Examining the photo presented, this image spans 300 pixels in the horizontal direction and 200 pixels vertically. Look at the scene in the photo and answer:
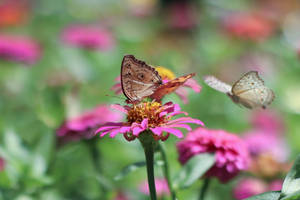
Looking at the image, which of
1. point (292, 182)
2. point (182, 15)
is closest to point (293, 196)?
point (292, 182)

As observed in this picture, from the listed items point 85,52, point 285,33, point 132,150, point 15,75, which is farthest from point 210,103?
point 285,33

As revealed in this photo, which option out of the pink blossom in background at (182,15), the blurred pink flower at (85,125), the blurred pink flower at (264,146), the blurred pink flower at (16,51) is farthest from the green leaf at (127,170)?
the pink blossom in background at (182,15)

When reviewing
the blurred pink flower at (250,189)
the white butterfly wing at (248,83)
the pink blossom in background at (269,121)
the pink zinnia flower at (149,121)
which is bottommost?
the pink blossom in background at (269,121)

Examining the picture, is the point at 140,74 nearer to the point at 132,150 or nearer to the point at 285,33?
the point at 132,150

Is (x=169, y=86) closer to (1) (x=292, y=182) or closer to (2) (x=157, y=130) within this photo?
(2) (x=157, y=130)

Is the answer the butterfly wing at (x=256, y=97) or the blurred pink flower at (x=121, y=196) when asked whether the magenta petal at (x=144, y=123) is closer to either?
the butterfly wing at (x=256, y=97)

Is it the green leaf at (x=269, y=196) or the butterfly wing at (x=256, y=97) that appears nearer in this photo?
the green leaf at (x=269, y=196)

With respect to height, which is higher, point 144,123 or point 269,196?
point 144,123
